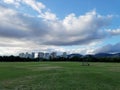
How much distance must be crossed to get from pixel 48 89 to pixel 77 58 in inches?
4848

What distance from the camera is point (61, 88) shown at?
1773cm

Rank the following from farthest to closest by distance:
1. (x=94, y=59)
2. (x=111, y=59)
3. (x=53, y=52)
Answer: (x=53, y=52) → (x=94, y=59) → (x=111, y=59)

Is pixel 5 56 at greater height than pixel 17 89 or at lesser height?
greater

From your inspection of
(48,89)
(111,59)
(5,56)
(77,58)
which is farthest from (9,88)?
(5,56)

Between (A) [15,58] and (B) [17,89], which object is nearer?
(B) [17,89]

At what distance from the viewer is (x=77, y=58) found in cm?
13975

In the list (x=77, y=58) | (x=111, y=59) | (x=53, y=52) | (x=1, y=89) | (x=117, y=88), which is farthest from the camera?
(x=53, y=52)

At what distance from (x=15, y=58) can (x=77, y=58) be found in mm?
34988

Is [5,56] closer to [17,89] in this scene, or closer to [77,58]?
[77,58]

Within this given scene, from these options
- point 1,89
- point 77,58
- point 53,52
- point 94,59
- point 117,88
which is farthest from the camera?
point 53,52

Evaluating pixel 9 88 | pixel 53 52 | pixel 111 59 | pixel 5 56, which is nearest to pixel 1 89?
pixel 9 88

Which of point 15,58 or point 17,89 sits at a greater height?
point 15,58

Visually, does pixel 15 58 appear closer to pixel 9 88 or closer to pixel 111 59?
pixel 111 59

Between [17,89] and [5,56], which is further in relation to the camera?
[5,56]
